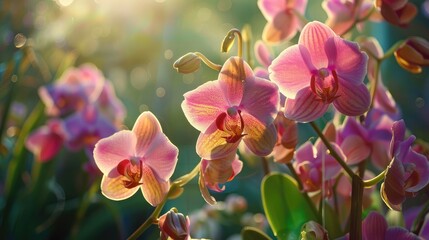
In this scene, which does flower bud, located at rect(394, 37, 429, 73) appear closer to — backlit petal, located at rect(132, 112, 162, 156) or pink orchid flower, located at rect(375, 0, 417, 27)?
pink orchid flower, located at rect(375, 0, 417, 27)

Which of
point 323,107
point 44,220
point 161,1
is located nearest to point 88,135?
point 44,220

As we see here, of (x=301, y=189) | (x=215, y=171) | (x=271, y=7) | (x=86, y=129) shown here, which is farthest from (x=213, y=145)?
(x=86, y=129)

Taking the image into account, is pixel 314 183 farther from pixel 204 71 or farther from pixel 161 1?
pixel 204 71

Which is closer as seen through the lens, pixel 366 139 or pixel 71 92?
pixel 366 139

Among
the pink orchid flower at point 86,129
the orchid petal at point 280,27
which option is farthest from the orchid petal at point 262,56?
the pink orchid flower at point 86,129

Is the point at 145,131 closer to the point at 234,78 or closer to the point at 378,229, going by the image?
the point at 234,78

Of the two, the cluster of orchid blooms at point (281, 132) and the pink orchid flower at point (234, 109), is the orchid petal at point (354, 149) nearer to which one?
the cluster of orchid blooms at point (281, 132)
